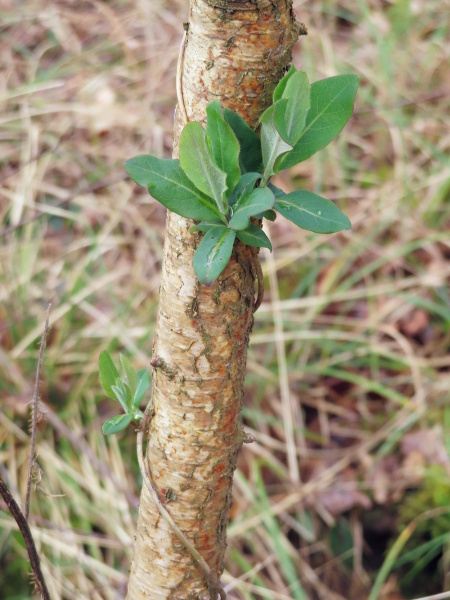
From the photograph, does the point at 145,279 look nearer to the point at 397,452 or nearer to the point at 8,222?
the point at 8,222

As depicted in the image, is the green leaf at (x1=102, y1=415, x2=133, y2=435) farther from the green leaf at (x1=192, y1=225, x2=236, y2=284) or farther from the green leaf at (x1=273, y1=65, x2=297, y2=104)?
the green leaf at (x1=273, y1=65, x2=297, y2=104)

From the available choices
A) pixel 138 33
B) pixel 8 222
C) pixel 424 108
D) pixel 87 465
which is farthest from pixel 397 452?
pixel 138 33

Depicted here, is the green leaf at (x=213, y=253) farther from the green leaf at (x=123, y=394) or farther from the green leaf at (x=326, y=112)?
the green leaf at (x=123, y=394)

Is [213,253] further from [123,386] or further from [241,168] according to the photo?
[123,386]

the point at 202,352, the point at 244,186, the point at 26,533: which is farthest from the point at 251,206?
the point at 26,533

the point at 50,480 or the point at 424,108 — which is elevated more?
the point at 424,108

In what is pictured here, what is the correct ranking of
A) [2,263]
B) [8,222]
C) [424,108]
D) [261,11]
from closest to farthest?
[261,11]
[2,263]
[8,222]
[424,108]

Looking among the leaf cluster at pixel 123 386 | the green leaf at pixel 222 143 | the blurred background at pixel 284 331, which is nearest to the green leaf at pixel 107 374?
the leaf cluster at pixel 123 386
